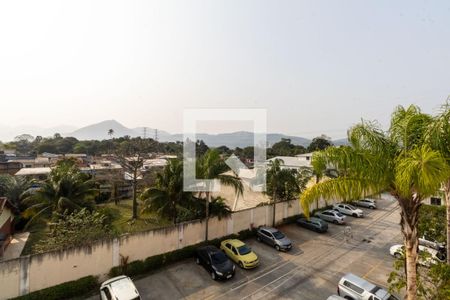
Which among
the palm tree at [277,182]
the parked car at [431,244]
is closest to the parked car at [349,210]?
the palm tree at [277,182]

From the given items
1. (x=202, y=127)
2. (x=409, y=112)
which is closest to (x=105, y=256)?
(x=202, y=127)

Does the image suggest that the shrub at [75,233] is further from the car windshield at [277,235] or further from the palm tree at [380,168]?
the palm tree at [380,168]

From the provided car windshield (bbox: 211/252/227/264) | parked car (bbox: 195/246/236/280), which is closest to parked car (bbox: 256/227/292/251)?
parked car (bbox: 195/246/236/280)

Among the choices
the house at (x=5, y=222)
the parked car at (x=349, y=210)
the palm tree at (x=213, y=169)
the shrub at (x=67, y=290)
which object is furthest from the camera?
the parked car at (x=349, y=210)

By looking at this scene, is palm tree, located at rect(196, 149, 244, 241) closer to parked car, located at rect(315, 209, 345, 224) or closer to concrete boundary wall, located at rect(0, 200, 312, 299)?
concrete boundary wall, located at rect(0, 200, 312, 299)

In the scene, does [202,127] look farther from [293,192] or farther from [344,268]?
[344,268]

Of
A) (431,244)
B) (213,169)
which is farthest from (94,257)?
(431,244)
